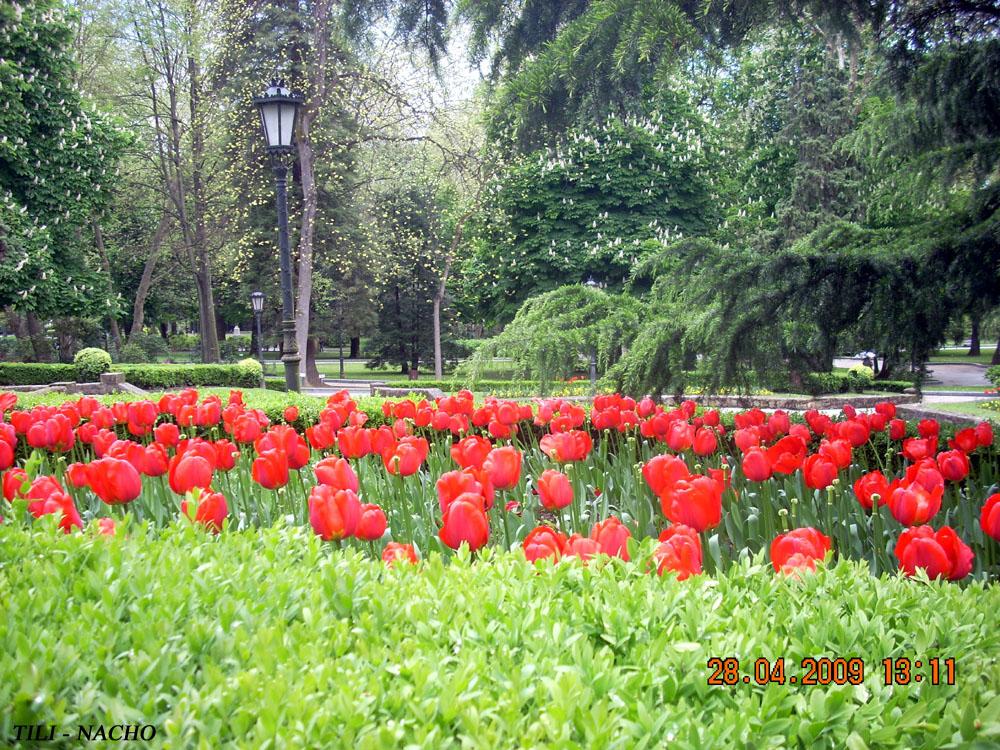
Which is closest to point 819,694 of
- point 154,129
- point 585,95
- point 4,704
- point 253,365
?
Result: point 4,704

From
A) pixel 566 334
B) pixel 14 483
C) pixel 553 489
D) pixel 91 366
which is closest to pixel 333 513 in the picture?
pixel 553 489

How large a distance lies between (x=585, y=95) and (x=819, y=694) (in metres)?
3.15

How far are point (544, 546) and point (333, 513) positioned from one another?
73cm

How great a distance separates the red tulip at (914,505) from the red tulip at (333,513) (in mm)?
1703

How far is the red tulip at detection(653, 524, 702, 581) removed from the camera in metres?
2.12

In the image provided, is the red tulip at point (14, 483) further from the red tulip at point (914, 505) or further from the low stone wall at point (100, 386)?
the low stone wall at point (100, 386)

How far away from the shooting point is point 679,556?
2180 millimetres

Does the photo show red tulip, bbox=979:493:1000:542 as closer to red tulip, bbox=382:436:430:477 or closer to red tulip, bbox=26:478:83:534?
red tulip, bbox=382:436:430:477

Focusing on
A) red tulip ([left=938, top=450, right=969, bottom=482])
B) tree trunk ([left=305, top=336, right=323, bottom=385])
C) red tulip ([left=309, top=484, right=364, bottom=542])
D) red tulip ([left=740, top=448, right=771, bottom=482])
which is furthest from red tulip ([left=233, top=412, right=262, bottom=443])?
tree trunk ([left=305, top=336, right=323, bottom=385])

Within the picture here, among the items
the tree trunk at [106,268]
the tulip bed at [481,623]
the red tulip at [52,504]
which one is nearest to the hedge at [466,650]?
the tulip bed at [481,623]

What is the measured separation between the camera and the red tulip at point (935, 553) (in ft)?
7.18

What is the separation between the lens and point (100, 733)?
1.37 meters

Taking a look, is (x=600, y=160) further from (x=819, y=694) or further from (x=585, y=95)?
(x=819, y=694)

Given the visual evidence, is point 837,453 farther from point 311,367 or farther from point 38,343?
point 38,343
